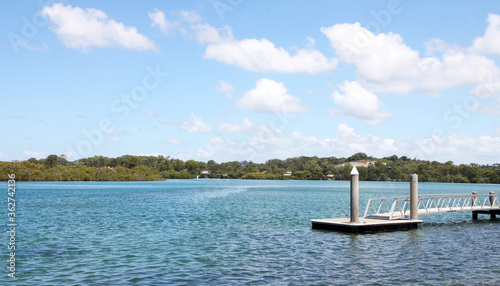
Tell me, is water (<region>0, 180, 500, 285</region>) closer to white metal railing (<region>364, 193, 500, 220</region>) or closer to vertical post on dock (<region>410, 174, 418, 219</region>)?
vertical post on dock (<region>410, 174, 418, 219</region>)

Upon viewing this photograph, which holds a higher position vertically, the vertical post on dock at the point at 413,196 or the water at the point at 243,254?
the vertical post on dock at the point at 413,196

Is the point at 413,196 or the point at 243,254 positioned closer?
the point at 243,254

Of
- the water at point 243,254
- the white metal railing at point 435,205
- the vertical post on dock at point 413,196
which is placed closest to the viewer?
the water at point 243,254

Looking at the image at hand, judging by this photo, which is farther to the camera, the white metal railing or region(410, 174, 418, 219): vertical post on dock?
the white metal railing

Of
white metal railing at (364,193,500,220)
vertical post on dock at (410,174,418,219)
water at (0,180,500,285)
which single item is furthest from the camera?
white metal railing at (364,193,500,220)

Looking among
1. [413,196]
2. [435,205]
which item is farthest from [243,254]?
[435,205]

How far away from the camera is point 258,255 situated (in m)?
19.7

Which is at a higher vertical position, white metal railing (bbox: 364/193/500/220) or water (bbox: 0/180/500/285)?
white metal railing (bbox: 364/193/500/220)

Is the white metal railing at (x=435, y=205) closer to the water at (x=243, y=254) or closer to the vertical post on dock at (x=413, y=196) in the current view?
the vertical post on dock at (x=413, y=196)

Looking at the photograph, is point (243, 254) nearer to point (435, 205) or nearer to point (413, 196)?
point (413, 196)

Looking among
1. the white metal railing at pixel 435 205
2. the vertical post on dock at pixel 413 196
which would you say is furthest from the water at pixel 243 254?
the white metal railing at pixel 435 205

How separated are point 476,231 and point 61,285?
1033 inches

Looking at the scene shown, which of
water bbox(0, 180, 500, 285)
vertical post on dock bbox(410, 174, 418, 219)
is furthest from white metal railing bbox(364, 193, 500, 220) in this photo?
water bbox(0, 180, 500, 285)

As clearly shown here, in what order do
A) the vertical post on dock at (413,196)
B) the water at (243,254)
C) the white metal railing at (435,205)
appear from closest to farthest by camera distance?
the water at (243,254), the vertical post on dock at (413,196), the white metal railing at (435,205)
